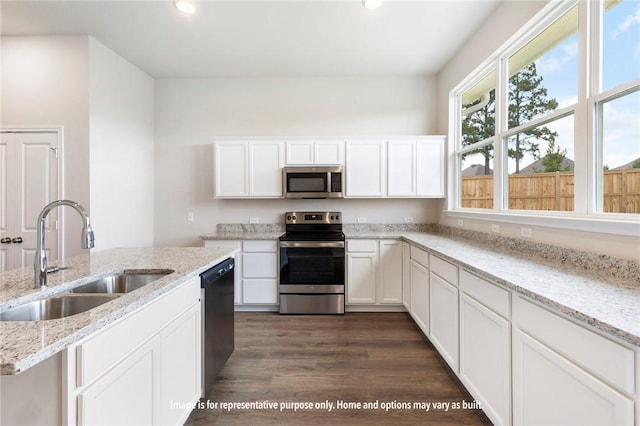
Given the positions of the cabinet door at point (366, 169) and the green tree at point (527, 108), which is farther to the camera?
the cabinet door at point (366, 169)

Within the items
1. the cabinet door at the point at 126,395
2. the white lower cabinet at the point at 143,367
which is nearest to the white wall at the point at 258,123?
the white lower cabinet at the point at 143,367

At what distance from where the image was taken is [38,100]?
9.73ft

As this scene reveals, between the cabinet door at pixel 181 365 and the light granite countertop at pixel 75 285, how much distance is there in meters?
0.25

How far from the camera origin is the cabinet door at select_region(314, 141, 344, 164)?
3.64 metres

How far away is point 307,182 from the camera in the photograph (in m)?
3.62

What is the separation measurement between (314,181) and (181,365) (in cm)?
252

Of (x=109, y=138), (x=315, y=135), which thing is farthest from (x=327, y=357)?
(x=109, y=138)

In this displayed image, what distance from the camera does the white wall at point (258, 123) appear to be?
3.92 meters

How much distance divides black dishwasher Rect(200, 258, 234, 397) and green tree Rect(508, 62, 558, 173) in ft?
8.30

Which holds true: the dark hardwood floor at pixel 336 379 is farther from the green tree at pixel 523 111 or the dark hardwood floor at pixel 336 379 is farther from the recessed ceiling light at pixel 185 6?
the recessed ceiling light at pixel 185 6

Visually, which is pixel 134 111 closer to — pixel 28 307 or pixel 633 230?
pixel 28 307

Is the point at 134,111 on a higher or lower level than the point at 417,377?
higher

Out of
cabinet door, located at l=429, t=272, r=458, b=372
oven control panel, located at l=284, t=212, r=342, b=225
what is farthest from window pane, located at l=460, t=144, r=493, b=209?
oven control panel, located at l=284, t=212, r=342, b=225

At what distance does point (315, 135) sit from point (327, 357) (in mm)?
2746
